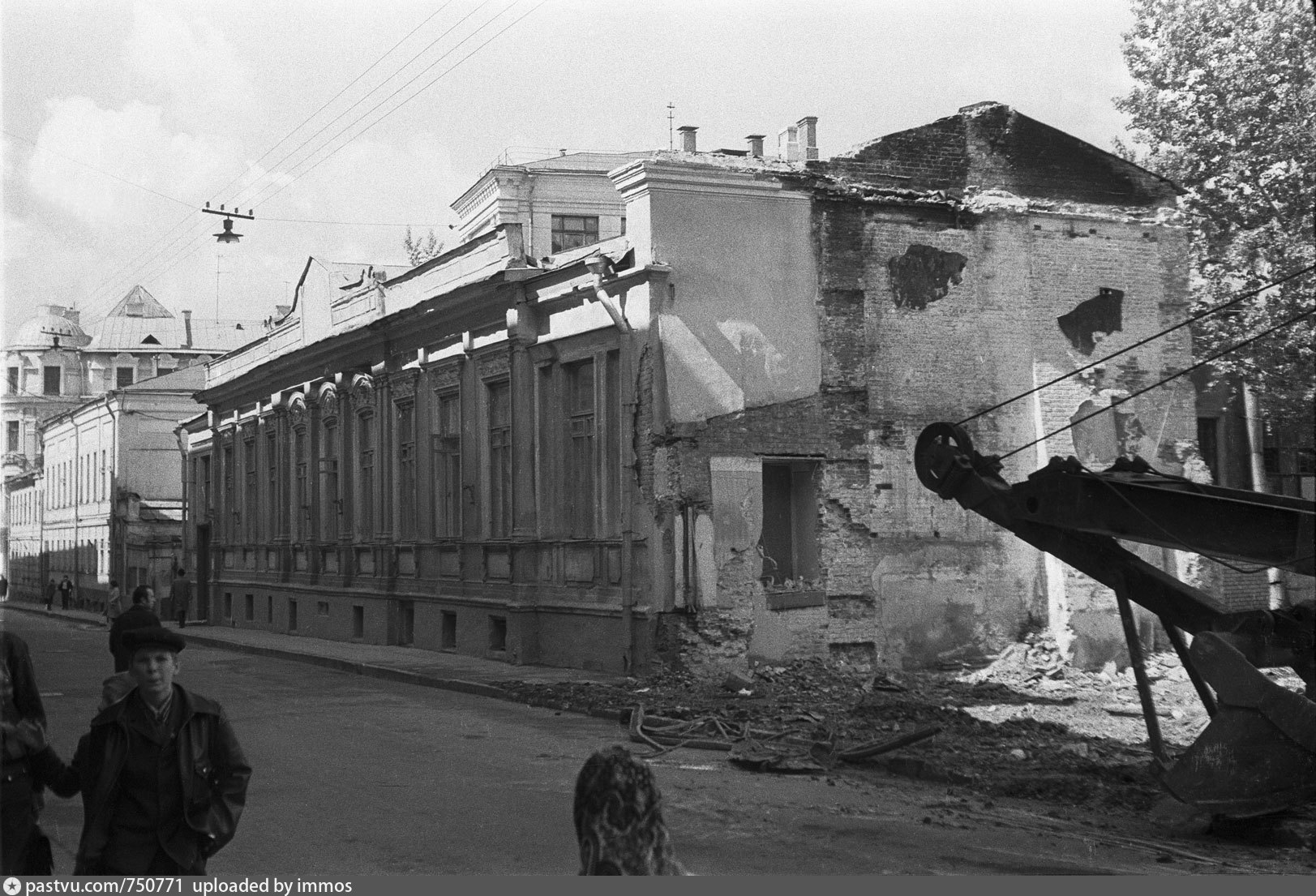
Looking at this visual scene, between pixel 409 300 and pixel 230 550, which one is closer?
pixel 409 300

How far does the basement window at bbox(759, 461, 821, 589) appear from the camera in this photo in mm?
19641

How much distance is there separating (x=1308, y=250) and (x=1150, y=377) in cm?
398

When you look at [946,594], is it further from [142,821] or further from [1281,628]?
[142,821]

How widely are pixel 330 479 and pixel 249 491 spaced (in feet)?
23.7

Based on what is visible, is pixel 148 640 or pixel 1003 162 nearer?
pixel 148 640

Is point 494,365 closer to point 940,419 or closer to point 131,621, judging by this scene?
point 940,419

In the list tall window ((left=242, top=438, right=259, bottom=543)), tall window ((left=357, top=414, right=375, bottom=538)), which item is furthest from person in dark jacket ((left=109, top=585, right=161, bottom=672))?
tall window ((left=242, top=438, right=259, bottom=543))

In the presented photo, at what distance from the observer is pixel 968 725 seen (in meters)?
14.1

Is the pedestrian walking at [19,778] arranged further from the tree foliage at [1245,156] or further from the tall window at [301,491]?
the tall window at [301,491]

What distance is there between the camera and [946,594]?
20359 mm

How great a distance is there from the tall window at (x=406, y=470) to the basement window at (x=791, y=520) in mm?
9642

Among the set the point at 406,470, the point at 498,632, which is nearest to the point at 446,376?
the point at 406,470

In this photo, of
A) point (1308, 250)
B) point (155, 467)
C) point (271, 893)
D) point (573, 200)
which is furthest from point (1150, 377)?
point (155, 467)

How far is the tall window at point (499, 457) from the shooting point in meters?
23.1
